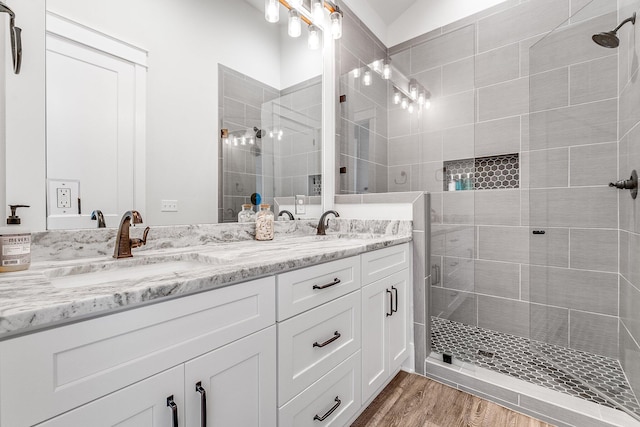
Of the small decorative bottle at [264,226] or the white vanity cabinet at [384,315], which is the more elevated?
the small decorative bottle at [264,226]

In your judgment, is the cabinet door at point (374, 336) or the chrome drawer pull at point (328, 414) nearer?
the chrome drawer pull at point (328, 414)

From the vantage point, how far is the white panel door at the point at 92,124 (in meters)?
1.00

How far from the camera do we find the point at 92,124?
3.48 feet

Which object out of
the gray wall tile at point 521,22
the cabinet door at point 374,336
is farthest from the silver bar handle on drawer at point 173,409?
the gray wall tile at point 521,22

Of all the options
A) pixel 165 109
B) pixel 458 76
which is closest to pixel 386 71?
pixel 458 76

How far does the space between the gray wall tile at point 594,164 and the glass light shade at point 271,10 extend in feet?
6.65

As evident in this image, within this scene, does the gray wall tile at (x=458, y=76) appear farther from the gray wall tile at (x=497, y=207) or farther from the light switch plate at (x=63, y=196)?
the light switch plate at (x=63, y=196)

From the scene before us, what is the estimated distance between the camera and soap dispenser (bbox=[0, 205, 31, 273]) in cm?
80

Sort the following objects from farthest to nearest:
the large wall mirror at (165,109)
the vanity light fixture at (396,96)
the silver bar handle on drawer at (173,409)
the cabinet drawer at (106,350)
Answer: the vanity light fixture at (396,96) → the large wall mirror at (165,109) → the silver bar handle on drawer at (173,409) → the cabinet drawer at (106,350)

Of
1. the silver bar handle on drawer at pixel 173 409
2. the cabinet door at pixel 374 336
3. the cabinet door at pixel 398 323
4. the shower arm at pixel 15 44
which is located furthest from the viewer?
the cabinet door at pixel 398 323

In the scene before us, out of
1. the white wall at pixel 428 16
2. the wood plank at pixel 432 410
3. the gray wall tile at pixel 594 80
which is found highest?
the white wall at pixel 428 16

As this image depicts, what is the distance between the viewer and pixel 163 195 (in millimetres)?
1253

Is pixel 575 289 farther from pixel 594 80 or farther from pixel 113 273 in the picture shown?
pixel 113 273

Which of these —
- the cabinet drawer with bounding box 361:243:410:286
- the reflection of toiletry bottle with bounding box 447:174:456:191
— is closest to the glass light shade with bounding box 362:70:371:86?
the reflection of toiletry bottle with bounding box 447:174:456:191
